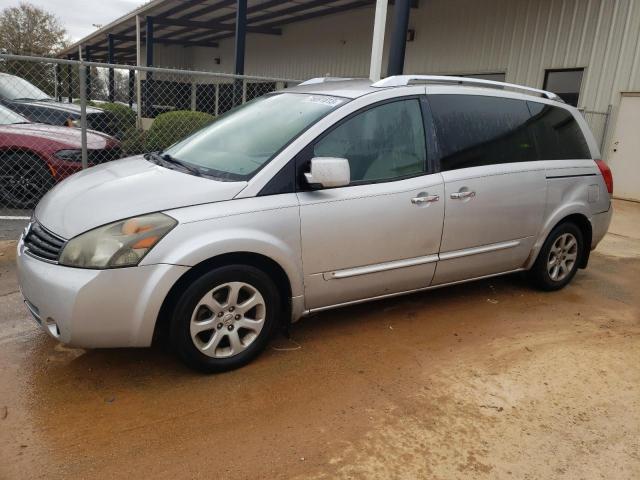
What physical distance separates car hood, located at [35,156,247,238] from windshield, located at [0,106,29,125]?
4116 millimetres

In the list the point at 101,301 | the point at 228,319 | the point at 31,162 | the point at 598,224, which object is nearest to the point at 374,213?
the point at 228,319

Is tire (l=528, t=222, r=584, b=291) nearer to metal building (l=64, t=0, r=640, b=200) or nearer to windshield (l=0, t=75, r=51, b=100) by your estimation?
metal building (l=64, t=0, r=640, b=200)

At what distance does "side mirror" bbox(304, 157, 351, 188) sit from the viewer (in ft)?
10.2

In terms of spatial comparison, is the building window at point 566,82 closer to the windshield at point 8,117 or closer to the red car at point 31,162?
the red car at point 31,162

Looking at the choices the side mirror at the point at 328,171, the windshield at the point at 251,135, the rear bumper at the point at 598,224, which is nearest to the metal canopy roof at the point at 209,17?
the rear bumper at the point at 598,224

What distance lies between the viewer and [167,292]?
2.81 metres

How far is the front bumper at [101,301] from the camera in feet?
8.79

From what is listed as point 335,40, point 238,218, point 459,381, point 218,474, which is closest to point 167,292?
point 238,218

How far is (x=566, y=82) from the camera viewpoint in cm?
1116

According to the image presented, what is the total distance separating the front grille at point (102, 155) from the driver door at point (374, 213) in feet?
14.3

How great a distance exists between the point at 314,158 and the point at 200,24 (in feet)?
65.6

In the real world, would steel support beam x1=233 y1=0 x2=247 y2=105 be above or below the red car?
above

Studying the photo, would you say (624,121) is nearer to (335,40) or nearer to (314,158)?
(314,158)

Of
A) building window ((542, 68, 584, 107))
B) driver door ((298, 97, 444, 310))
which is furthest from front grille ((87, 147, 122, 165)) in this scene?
building window ((542, 68, 584, 107))
